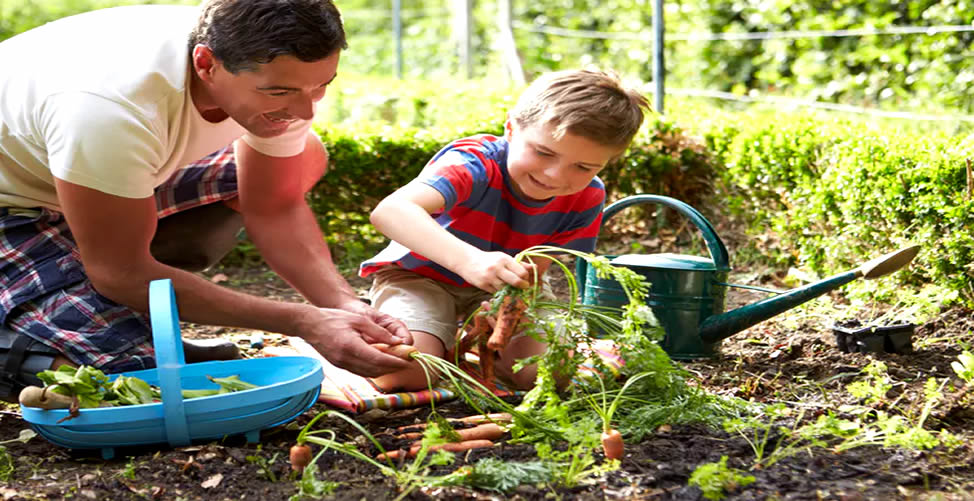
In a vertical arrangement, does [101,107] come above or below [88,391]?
above

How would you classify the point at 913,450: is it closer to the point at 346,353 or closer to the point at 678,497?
the point at 678,497

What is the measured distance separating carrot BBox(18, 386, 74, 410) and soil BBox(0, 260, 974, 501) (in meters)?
0.18

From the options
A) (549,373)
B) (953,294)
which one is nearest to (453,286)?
(549,373)

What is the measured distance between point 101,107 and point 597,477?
145 cm

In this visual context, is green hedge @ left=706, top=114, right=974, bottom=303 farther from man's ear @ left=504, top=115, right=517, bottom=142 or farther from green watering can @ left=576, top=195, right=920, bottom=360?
man's ear @ left=504, top=115, right=517, bottom=142

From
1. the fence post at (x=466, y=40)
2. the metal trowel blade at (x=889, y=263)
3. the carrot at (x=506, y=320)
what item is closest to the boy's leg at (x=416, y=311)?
the carrot at (x=506, y=320)

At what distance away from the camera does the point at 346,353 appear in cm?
238

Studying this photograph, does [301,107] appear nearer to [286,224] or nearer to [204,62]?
[204,62]

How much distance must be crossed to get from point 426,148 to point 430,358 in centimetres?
234

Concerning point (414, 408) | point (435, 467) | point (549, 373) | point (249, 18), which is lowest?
point (414, 408)

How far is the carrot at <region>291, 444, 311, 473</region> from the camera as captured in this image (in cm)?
201

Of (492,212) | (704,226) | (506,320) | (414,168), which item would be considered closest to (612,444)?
(506,320)

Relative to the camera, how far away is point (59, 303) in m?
2.51

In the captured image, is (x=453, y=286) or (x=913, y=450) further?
(x=453, y=286)
